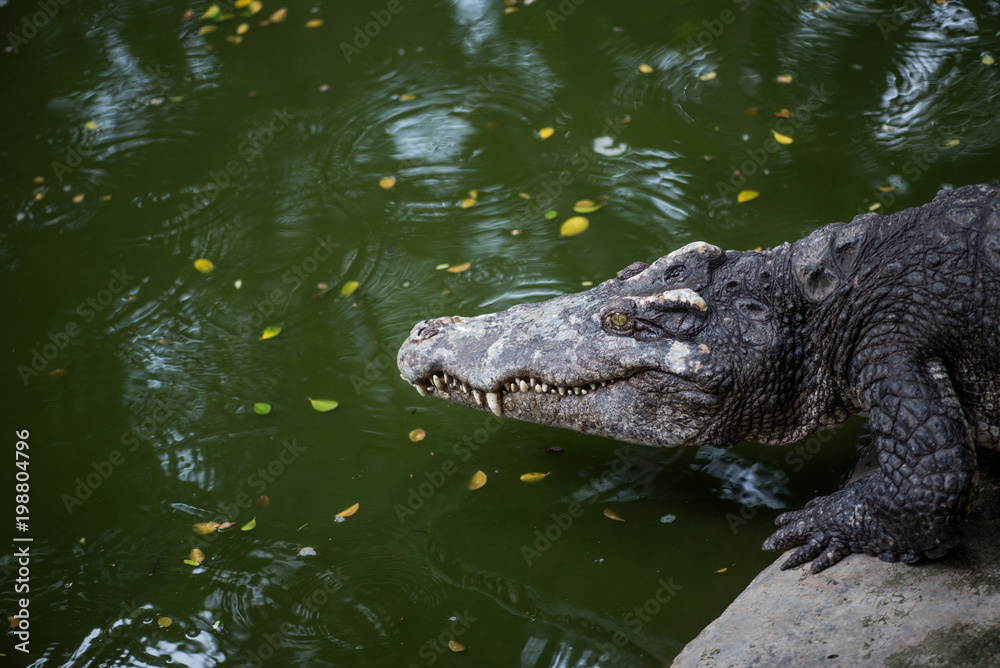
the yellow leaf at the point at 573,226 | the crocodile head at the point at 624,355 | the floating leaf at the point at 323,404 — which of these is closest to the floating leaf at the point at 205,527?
the floating leaf at the point at 323,404

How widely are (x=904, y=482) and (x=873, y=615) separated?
0.60 metres

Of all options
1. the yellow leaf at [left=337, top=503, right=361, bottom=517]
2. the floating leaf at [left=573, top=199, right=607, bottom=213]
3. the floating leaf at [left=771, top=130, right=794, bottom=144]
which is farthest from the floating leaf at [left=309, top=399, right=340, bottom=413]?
the floating leaf at [left=771, top=130, right=794, bottom=144]

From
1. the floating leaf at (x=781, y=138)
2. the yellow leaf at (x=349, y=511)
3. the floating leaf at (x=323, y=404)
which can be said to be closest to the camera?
the yellow leaf at (x=349, y=511)

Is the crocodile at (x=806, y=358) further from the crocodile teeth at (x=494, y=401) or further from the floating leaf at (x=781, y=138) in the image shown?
the floating leaf at (x=781, y=138)

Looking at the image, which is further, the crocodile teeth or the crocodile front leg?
the crocodile teeth

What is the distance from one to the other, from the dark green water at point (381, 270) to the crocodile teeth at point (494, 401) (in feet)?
1.95

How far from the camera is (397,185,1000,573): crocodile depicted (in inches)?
134

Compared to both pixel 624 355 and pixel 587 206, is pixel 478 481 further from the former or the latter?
pixel 587 206

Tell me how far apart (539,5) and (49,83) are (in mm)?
5728

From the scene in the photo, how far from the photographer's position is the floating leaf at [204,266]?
21.4ft

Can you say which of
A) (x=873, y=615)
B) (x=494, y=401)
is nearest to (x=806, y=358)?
(x=873, y=615)

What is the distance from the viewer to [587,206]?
6.48m

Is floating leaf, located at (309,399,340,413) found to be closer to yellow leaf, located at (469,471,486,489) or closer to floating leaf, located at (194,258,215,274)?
yellow leaf, located at (469,471,486,489)

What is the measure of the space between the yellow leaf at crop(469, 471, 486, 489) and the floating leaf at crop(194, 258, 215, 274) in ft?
10.4
